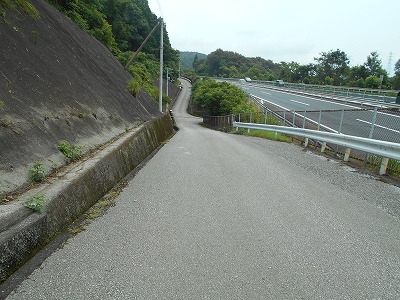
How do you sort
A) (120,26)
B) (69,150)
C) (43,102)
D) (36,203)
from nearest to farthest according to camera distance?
(36,203) < (69,150) < (43,102) < (120,26)

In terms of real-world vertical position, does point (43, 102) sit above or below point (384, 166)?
above

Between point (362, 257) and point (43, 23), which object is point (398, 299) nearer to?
point (362, 257)

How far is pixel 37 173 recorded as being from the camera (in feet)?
13.0

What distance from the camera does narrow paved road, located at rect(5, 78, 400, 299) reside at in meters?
2.68

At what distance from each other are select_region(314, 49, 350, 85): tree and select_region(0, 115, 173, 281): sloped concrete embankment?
6754 centimetres

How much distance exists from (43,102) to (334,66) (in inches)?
2874

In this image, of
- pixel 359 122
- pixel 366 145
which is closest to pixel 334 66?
pixel 359 122

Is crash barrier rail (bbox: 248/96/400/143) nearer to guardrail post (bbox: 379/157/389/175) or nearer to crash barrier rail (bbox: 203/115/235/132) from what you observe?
guardrail post (bbox: 379/157/389/175)

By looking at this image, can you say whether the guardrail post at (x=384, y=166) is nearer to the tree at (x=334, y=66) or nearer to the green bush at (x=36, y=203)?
the green bush at (x=36, y=203)

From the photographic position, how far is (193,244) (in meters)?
3.45

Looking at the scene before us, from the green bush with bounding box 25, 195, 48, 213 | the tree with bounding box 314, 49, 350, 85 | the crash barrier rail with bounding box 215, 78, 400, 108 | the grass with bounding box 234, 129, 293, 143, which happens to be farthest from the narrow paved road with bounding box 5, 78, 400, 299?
the tree with bounding box 314, 49, 350, 85

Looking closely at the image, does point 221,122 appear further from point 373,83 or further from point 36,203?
point 36,203

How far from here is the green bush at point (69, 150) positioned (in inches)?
199

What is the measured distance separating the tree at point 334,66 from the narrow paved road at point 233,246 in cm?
6633
